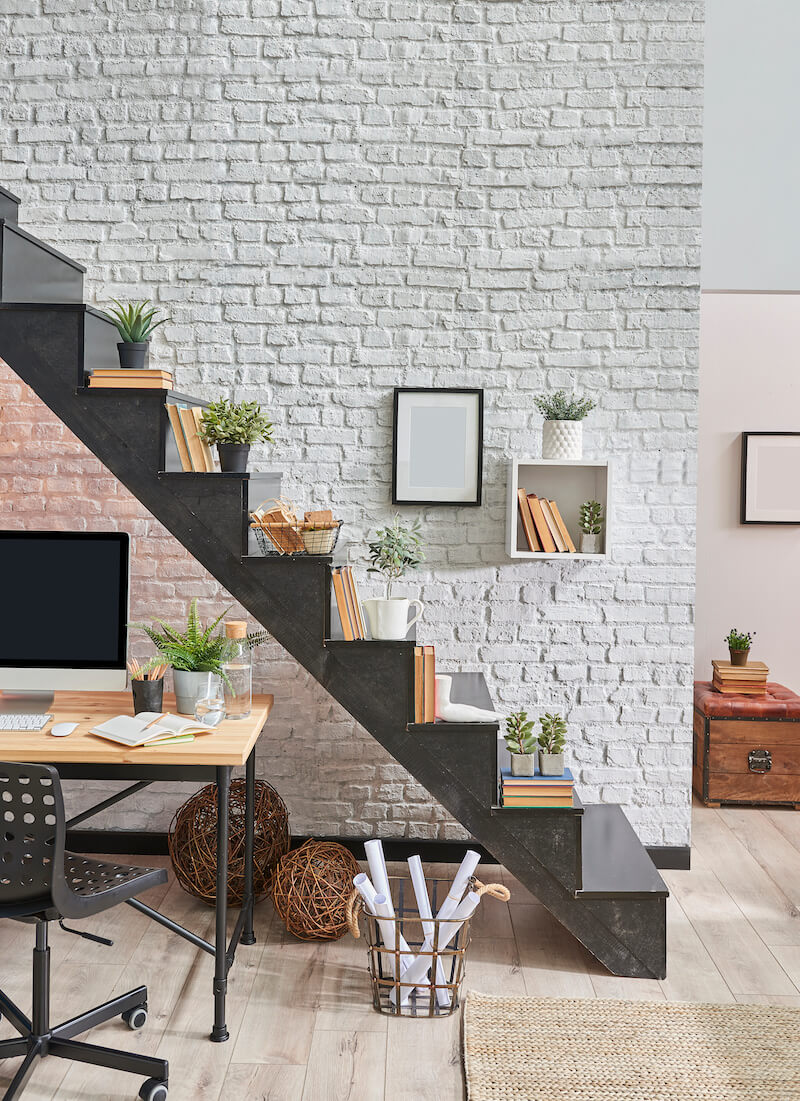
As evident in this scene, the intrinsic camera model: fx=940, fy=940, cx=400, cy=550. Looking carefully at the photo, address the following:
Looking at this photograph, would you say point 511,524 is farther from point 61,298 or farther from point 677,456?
point 61,298

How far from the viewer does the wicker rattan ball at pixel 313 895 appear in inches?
113

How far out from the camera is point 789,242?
3.63m

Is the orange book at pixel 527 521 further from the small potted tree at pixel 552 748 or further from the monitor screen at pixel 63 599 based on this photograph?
the monitor screen at pixel 63 599

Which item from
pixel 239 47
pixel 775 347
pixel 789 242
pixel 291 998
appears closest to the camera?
pixel 291 998

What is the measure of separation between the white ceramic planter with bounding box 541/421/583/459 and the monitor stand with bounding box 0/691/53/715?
1.83 meters

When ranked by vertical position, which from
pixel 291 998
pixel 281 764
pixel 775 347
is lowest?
pixel 291 998

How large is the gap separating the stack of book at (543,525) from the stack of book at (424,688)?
756mm

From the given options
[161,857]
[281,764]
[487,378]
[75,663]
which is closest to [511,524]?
[487,378]

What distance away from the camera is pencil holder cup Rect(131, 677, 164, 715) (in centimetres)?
272

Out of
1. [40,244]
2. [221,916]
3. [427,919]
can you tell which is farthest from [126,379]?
[427,919]

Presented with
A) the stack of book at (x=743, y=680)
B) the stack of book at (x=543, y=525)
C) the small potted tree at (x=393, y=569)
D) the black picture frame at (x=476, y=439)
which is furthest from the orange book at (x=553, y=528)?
the stack of book at (x=743, y=680)

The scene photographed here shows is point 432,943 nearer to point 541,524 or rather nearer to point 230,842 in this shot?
point 230,842

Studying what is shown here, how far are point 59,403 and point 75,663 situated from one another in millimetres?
770

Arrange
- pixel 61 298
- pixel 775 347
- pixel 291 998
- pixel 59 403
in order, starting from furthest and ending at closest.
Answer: pixel 775 347 → pixel 61 298 → pixel 59 403 → pixel 291 998
